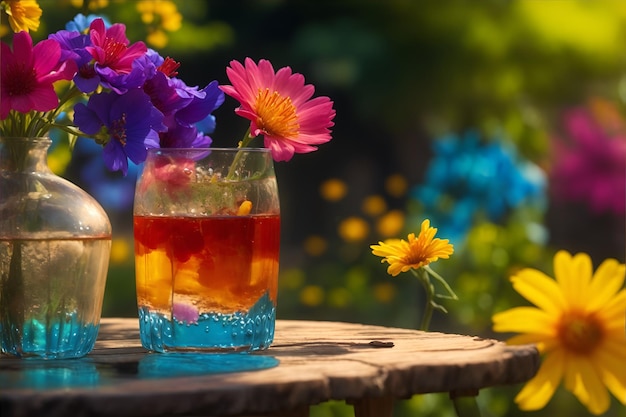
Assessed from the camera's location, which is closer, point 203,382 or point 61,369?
point 203,382

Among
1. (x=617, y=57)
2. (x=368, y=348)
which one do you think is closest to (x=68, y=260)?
(x=368, y=348)

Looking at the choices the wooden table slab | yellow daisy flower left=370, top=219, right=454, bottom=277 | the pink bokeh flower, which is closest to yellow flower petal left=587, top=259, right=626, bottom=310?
the wooden table slab

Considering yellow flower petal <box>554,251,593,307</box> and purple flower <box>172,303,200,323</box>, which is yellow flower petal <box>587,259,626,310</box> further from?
purple flower <box>172,303,200,323</box>

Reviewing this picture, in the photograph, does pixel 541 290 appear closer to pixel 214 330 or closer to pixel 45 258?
pixel 214 330

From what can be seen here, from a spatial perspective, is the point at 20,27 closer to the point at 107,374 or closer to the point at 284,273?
the point at 107,374

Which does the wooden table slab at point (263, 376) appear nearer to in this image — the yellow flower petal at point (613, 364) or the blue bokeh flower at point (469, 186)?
the yellow flower petal at point (613, 364)

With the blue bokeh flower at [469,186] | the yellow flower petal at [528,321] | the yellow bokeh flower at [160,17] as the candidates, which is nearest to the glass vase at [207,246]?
the yellow flower petal at [528,321]
